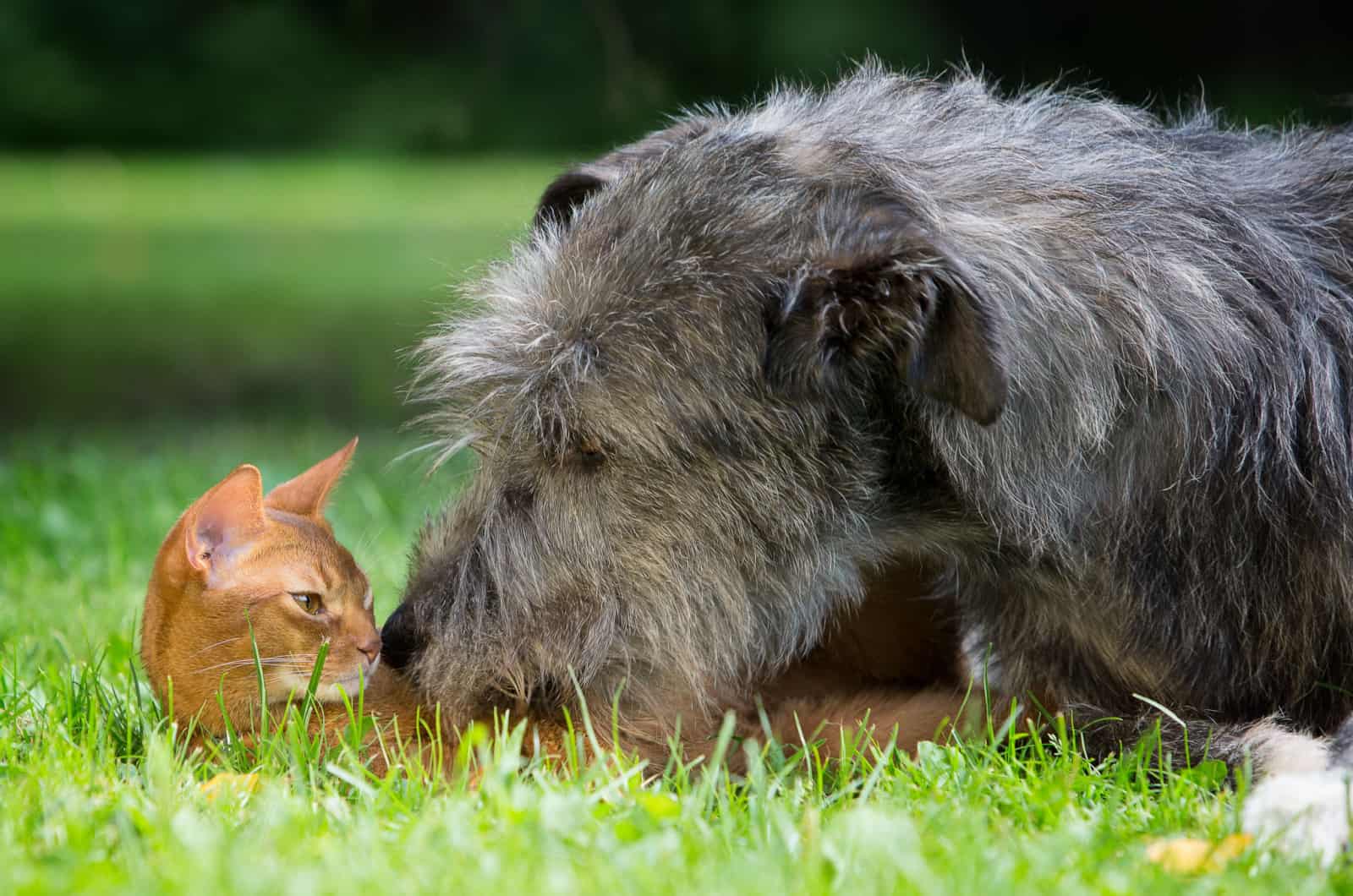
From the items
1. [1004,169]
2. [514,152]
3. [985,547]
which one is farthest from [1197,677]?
Result: [514,152]

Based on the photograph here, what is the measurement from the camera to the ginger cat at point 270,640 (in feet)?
11.0

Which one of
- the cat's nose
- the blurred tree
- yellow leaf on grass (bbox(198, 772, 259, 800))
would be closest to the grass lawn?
yellow leaf on grass (bbox(198, 772, 259, 800))

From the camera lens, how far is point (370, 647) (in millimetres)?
3439

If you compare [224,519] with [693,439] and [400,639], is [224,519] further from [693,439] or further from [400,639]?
[693,439]

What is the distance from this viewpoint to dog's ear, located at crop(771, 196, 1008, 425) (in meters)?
3.04

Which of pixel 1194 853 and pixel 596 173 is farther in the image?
pixel 596 173

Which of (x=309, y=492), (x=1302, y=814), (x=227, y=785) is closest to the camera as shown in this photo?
(x=1302, y=814)

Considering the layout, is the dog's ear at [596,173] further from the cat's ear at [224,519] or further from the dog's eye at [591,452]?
the cat's ear at [224,519]

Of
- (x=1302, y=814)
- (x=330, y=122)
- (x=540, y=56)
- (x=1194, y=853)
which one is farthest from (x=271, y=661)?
(x=330, y=122)

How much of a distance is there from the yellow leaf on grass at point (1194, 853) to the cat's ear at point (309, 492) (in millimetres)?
2127

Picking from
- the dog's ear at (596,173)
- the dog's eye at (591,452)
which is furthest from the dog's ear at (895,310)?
the dog's ear at (596,173)

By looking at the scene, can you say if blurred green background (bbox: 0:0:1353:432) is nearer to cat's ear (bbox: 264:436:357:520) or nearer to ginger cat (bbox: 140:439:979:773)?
cat's ear (bbox: 264:436:357:520)

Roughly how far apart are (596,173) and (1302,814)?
7.52ft

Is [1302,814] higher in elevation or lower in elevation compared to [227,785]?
lower
